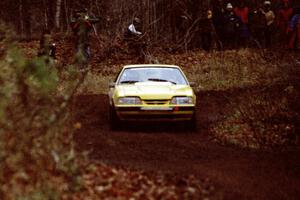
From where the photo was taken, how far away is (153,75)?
1466 cm

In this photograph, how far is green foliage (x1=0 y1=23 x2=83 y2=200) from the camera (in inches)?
281

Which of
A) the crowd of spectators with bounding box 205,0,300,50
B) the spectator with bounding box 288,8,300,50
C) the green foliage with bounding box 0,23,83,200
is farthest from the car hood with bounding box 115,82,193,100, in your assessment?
the crowd of spectators with bounding box 205,0,300,50

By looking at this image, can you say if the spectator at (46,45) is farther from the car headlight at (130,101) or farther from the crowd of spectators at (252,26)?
the crowd of spectators at (252,26)

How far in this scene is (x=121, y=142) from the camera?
1255 centimetres

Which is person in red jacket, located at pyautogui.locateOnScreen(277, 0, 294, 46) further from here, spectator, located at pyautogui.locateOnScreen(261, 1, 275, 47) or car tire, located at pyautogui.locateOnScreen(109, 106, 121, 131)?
car tire, located at pyautogui.locateOnScreen(109, 106, 121, 131)

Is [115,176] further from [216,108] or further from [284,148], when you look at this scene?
[216,108]

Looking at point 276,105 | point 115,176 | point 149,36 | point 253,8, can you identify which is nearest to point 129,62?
point 149,36

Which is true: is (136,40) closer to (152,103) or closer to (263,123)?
(263,123)

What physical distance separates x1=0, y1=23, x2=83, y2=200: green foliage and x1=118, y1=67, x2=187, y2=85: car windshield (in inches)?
252

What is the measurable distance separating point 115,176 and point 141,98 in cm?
448

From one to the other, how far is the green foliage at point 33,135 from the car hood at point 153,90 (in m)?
5.28

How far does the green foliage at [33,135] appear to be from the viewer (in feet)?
23.4

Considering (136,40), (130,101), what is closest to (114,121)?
(130,101)

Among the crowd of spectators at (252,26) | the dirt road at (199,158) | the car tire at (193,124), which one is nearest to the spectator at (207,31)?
the crowd of spectators at (252,26)
